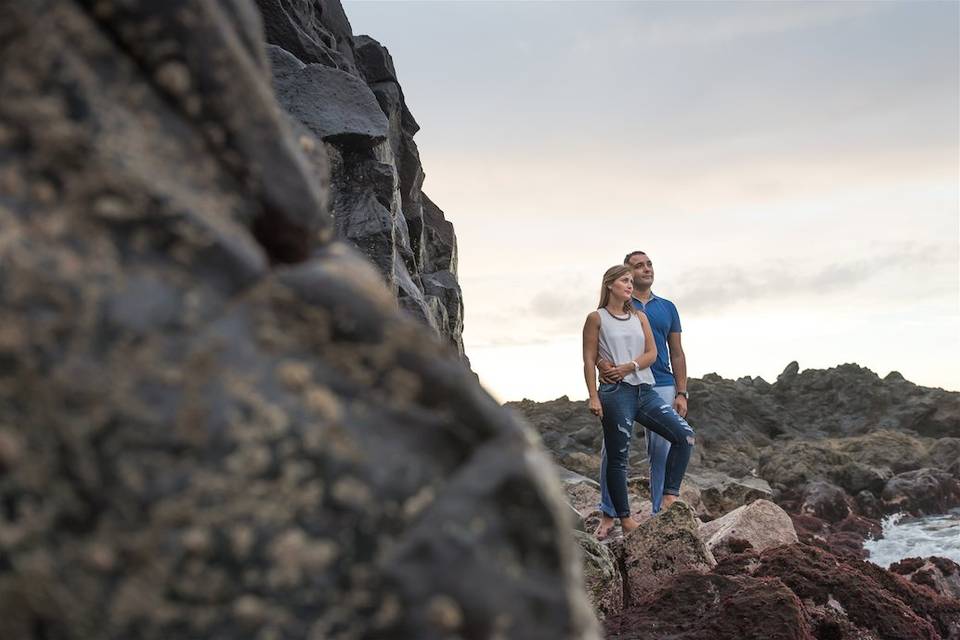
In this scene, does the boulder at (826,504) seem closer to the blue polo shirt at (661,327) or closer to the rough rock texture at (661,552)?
the blue polo shirt at (661,327)

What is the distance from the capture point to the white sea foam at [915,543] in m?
12.8

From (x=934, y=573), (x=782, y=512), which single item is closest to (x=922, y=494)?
(x=934, y=573)

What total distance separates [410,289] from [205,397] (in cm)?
802

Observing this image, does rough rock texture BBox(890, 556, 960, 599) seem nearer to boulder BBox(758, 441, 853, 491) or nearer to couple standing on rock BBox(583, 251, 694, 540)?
couple standing on rock BBox(583, 251, 694, 540)

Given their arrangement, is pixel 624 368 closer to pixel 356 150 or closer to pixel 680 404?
pixel 680 404

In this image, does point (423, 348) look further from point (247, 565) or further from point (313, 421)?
point (247, 565)

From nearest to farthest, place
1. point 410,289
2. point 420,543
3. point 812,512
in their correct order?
1. point 420,543
2. point 410,289
3. point 812,512

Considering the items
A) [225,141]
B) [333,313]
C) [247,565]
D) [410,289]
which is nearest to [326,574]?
[247,565]

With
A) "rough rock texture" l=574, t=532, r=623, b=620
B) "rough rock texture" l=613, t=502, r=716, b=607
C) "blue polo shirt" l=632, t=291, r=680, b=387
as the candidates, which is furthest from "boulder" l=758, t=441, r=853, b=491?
"rough rock texture" l=574, t=532, r=623, b=620

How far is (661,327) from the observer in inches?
338

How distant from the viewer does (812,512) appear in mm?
18062

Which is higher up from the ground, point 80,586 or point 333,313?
point 333,313

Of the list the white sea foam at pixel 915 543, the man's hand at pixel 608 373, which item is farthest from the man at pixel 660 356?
the white sea foam at pixel 915 543

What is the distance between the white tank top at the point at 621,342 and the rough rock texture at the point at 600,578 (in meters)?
2.21
